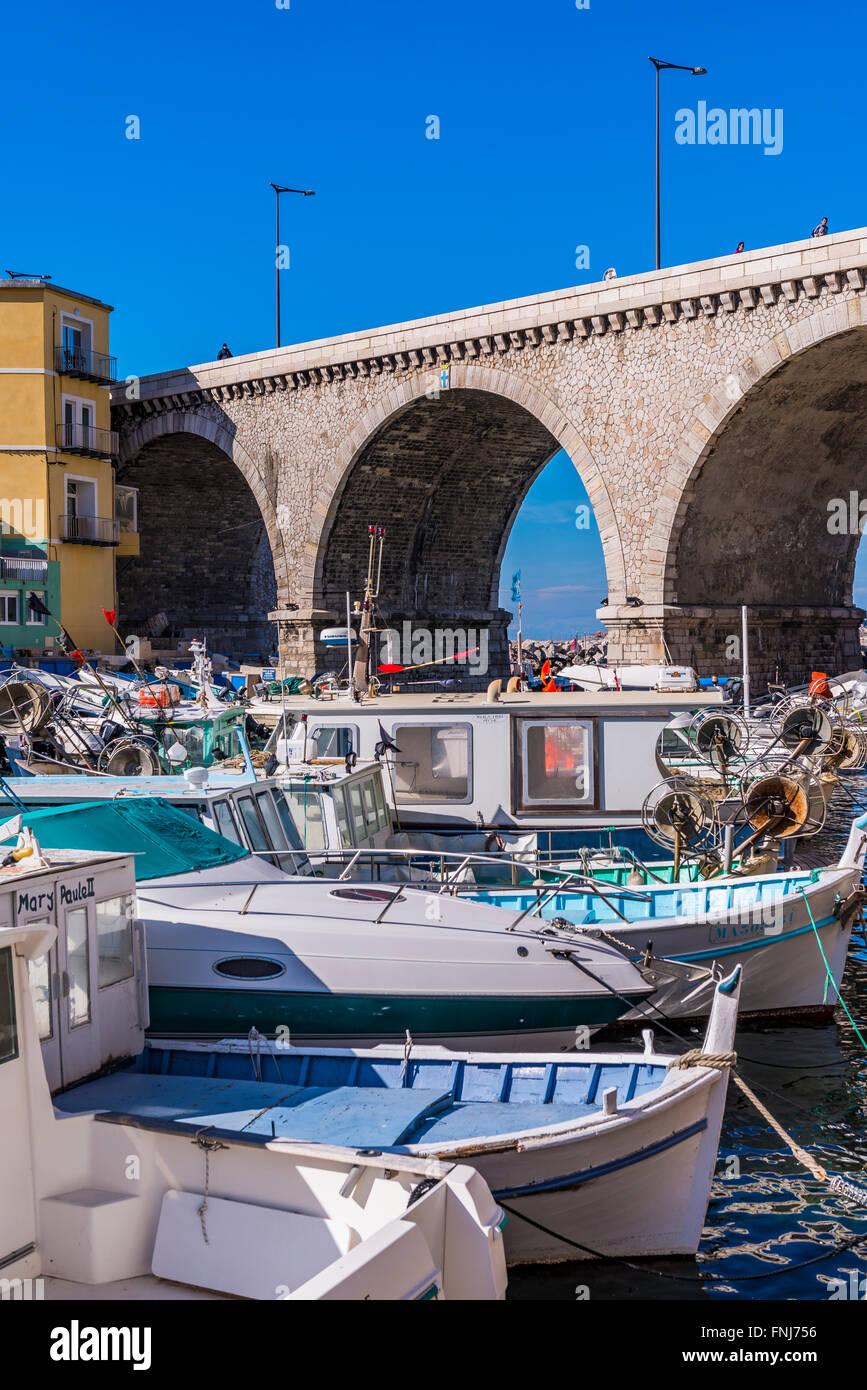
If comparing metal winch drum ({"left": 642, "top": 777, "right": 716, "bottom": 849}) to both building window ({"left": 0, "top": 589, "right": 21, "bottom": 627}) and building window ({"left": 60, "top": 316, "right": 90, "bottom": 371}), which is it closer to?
building window ({"left": 0, "top": 589, "right": 21, "bottom": 627})

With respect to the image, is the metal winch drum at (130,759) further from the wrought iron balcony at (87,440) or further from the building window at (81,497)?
the building window at (81,497)

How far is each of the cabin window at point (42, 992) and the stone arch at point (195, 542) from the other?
31.7 metres

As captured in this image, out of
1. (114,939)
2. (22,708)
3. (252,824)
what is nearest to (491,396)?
(22,708)

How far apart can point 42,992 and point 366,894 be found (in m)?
2.70

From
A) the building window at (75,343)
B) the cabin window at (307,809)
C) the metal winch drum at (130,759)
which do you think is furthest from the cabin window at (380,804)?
the building window at (75,343)

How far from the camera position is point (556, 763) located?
1129 cm

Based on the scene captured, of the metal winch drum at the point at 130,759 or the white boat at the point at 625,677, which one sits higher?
the white boat at the point at 625,677

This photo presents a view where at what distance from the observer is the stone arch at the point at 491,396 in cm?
2586

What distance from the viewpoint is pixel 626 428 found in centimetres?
2545

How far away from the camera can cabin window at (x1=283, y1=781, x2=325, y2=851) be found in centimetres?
1028

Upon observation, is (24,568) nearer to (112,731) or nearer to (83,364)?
(83,364)

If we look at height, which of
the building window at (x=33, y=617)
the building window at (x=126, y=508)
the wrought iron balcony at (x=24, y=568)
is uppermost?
the building window at (x=126, y=508)

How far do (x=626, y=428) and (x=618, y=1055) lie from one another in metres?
20.3
